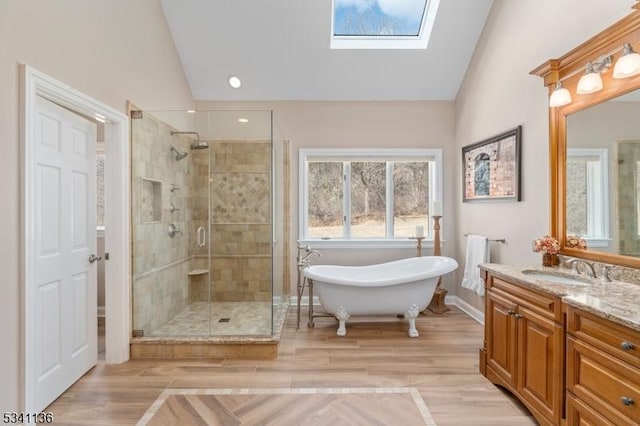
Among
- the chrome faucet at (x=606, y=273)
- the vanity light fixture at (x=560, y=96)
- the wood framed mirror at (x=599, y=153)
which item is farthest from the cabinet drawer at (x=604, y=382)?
the vanity light fixture at (x=560, y=96)

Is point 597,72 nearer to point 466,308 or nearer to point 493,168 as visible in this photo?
point 493,168

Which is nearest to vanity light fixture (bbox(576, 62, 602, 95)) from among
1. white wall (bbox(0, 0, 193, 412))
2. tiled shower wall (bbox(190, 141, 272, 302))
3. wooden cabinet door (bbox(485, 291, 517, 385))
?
wooden cabinet door (bbox(485, 291, 517, 385))

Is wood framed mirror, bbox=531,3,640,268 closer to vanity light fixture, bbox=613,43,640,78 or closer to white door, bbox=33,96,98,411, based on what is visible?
vanity light fixture, bbox=613,43,640,78

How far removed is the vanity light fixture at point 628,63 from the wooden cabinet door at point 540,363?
1.43 metres

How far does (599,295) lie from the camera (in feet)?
5.65

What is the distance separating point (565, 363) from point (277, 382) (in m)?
1.81

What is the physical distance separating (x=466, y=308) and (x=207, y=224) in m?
3.20

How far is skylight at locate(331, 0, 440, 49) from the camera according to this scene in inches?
144

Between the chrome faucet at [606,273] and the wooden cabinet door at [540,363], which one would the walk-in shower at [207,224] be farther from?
the chrome faucet at [606,273]

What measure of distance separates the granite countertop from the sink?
0.06 ft

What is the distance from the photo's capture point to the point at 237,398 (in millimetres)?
2311

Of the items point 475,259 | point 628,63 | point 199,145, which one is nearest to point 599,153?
point 628,63

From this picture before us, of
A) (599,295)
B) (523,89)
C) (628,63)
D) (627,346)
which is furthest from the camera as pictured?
(523,89)
